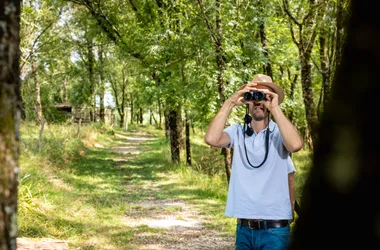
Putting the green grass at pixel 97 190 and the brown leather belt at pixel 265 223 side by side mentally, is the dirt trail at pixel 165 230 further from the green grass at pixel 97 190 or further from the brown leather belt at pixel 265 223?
the brown leather belt at pixel 265 223

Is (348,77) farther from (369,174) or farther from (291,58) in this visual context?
(291,58)

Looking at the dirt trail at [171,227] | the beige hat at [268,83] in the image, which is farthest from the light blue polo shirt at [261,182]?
the dirt trail at [171,227]

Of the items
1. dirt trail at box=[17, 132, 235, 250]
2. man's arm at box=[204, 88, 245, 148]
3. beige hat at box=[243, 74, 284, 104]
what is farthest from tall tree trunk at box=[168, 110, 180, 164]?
man's arm at box=[204, 88, 245, 148]

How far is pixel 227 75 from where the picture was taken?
10.6 m

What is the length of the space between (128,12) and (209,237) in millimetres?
11349

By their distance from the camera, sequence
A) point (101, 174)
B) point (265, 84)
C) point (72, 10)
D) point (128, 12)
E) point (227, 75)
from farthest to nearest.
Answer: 1. point (72, 10)
2. point (128, 12)
3. point (101, 174)
4. point (227, 75)
5. point (265, 84)

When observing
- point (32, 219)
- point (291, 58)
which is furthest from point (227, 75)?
point (291, 58)

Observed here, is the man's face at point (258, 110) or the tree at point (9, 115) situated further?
the man's face at point (258, 110)

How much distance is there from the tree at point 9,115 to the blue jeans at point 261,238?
70.1 inches

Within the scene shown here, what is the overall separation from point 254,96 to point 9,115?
1790 mm

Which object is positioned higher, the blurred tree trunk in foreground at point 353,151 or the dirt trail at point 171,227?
the blurred tree trunk in foreground at point 353,151

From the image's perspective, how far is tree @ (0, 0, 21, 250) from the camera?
1.70 meters

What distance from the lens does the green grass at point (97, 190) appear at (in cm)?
739

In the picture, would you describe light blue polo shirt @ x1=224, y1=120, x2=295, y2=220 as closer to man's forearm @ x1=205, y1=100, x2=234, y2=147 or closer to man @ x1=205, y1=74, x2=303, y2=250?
man @ x1=205, y1=74, x2=303, y2=250
